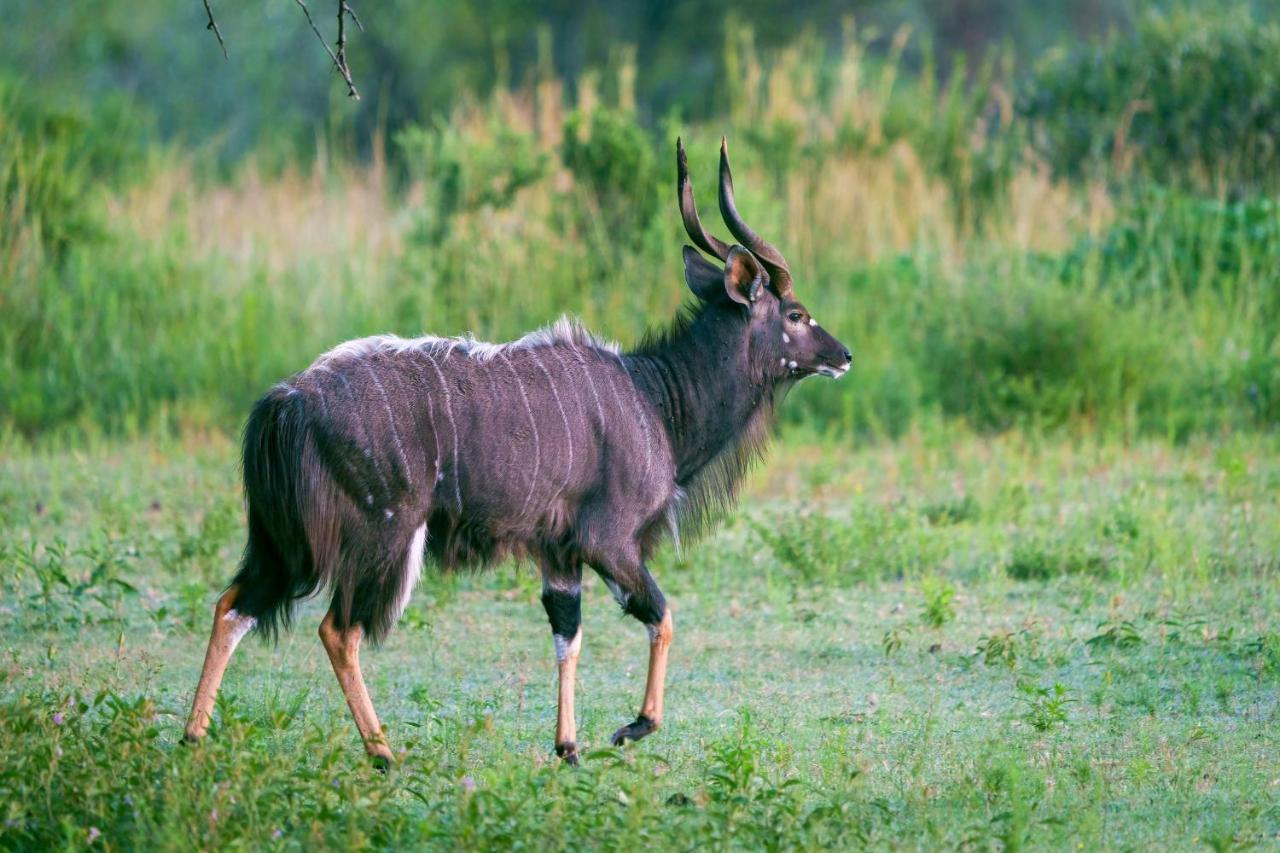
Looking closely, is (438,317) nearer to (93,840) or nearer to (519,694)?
(519,694)

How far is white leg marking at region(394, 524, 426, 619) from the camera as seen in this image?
472 cm

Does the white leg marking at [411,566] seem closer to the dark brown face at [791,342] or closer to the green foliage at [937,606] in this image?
the dark brown face at [791,342]

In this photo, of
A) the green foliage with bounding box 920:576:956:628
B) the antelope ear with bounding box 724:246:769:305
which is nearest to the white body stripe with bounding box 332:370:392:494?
the antelope ear with bounding box 724:246:769:305

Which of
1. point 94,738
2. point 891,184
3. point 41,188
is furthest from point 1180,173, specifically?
point 94,738

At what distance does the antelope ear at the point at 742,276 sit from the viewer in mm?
5512

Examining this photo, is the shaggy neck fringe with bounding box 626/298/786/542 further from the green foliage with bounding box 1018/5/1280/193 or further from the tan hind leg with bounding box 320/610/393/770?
the green foliage with bounding box 1018/5/1280/193

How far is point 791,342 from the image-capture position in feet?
18.8

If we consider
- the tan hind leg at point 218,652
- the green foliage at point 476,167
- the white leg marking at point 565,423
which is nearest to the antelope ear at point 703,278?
the white leg marking at point 565,423

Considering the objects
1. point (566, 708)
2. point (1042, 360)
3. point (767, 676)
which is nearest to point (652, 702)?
point (566, 708)

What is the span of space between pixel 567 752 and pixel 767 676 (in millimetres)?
1143

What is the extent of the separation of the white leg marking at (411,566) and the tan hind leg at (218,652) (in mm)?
399

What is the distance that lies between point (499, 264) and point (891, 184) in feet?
9.43

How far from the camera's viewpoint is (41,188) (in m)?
10.8

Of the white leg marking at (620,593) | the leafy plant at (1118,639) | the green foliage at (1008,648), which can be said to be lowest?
the green foliage at (1008,648)
